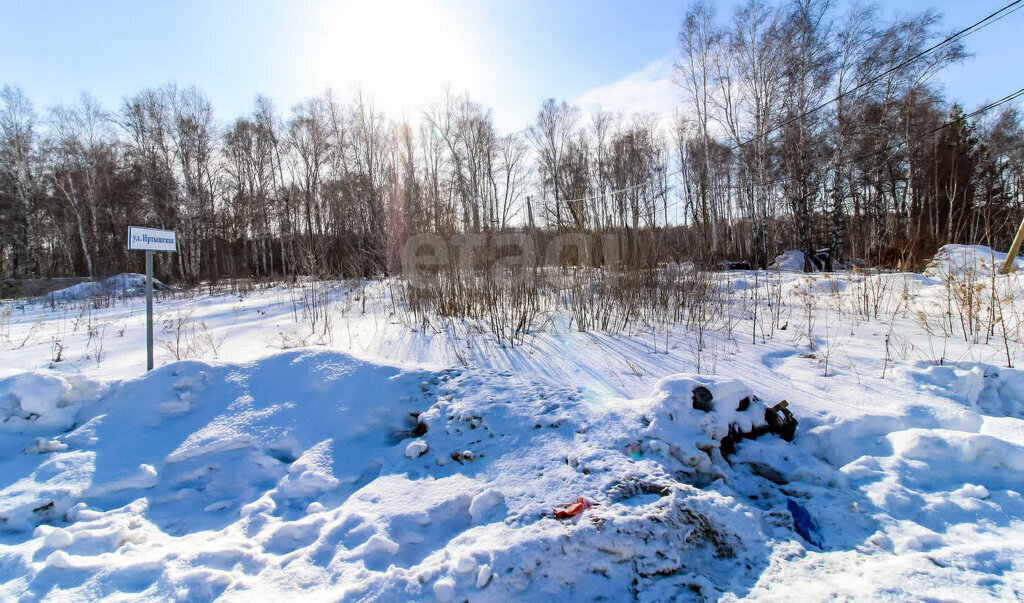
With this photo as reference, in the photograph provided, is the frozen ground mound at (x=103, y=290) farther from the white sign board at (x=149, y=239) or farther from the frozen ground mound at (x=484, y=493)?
the frozen ground mound at (x=484, y=493)

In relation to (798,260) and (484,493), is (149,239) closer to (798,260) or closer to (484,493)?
(484,493)

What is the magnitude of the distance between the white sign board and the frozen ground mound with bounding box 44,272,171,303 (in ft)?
36.4

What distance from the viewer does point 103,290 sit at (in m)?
12.4

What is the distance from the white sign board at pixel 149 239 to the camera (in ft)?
10.5

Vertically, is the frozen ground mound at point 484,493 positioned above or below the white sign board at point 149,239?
below

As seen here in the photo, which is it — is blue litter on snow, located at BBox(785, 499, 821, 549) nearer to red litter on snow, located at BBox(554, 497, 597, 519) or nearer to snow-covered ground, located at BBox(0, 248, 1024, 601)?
snow-covered ground, located at BBox(0, 248, 1024, 601)

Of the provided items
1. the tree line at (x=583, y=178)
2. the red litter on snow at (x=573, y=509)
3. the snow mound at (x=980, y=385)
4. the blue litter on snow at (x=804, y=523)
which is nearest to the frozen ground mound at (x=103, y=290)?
the tree line at (x=583, y=178)

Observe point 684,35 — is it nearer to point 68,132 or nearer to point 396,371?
point 396,371

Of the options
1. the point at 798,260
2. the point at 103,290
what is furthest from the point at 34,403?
the point at 798,260

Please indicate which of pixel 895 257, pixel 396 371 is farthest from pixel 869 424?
pixel 895 257

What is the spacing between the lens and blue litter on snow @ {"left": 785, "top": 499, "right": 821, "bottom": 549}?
1653 millimetres

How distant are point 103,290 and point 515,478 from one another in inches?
643

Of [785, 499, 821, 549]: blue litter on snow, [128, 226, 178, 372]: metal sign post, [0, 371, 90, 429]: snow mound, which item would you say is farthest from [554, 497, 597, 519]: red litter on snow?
[128, 226, 178, 372]: metal sign post

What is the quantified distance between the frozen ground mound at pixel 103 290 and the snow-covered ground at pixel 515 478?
11.9m
